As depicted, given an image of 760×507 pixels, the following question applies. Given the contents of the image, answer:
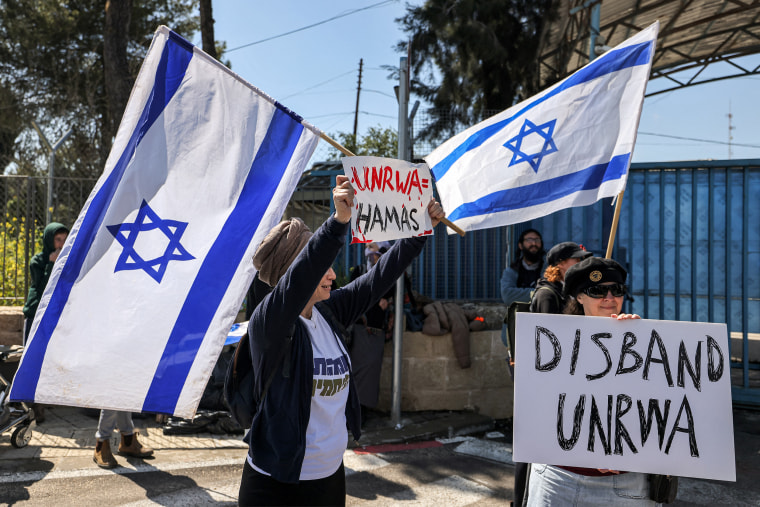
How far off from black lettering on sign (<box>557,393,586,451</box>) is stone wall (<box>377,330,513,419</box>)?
4909 mm

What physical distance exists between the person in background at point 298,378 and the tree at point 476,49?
495 inches

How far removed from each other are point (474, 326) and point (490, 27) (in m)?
9.82

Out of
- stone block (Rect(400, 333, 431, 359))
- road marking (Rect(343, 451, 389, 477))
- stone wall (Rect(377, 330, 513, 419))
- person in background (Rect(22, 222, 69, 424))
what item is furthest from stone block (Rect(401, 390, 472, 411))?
person in background (Rect(22, 222, 69, 424))

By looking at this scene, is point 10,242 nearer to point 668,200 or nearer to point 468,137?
point 468,137

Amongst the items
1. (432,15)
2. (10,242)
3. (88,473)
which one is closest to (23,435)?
(88,473)

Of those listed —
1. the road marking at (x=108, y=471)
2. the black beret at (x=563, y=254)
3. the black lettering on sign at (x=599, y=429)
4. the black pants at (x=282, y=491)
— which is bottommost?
the road marking at (x=108, y=471)

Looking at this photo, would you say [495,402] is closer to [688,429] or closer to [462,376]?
[462,376]

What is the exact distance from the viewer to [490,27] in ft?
49.2

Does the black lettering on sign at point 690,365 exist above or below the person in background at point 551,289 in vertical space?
below

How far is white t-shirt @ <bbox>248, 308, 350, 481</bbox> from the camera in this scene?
235 centimetres

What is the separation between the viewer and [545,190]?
384 cm

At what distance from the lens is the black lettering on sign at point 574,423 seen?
241 cm

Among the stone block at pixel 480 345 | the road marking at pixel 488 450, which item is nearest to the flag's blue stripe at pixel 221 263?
the road marking at pixel 488 450

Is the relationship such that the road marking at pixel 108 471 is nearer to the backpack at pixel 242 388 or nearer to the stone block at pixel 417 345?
the stone block at pixel 417 345
